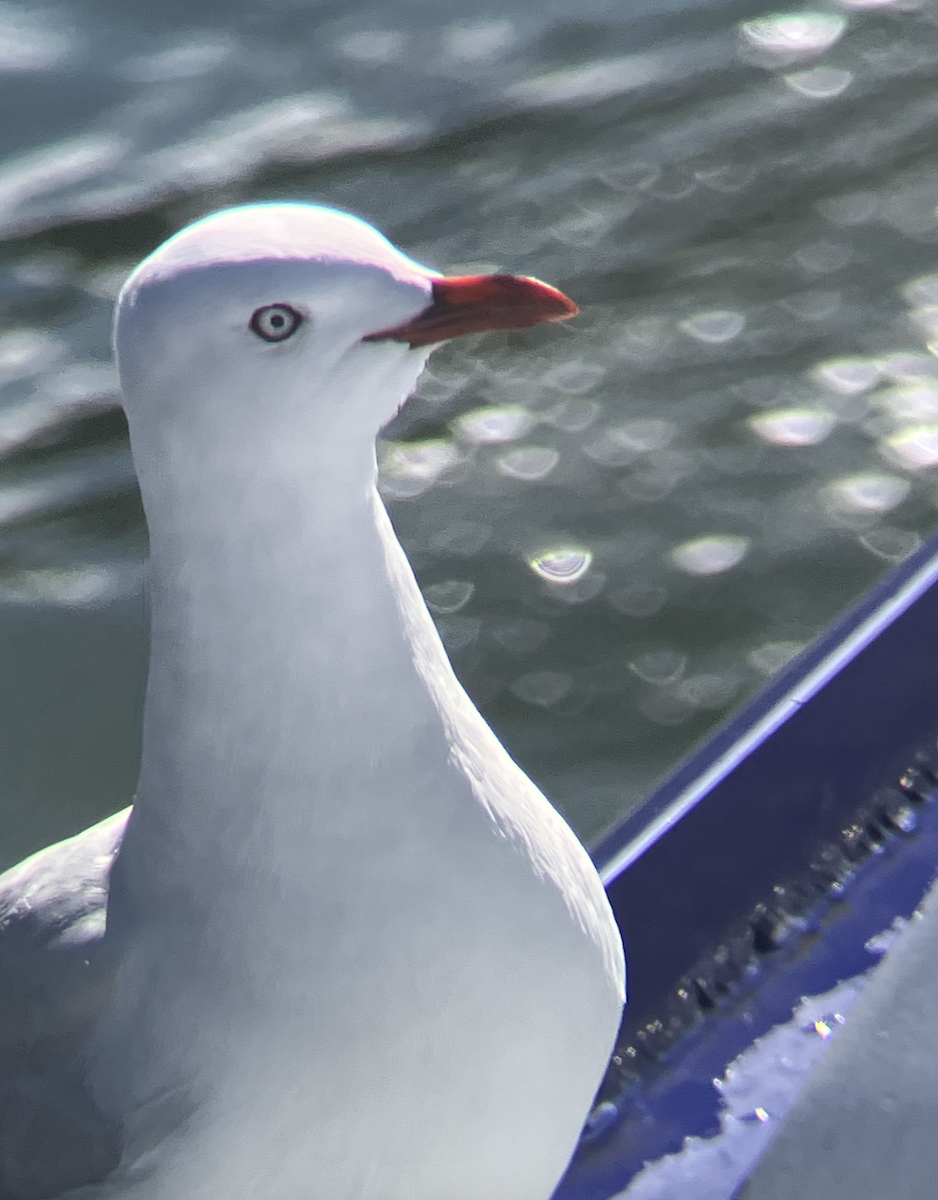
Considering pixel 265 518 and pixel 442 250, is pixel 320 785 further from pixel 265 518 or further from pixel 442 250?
pixel 442 250

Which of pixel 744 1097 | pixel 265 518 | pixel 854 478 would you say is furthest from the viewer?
pixel 854 478

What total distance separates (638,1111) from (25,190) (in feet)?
7.10

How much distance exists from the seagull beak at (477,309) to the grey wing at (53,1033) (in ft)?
1.25

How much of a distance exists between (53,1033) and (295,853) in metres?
0.19

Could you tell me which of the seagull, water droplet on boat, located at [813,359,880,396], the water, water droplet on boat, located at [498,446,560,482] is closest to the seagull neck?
the seagull

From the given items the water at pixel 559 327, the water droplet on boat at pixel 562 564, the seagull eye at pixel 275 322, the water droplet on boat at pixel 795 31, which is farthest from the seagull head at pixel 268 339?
the water droplet on boat at pixel 795 31

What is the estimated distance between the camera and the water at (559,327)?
2.54 m

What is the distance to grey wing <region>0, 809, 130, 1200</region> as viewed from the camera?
105 centimetres

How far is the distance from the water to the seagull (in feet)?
4.26

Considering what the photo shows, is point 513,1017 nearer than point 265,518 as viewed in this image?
No

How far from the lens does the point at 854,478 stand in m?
2.72

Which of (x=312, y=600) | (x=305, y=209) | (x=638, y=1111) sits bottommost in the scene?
(x=638, y=1111)

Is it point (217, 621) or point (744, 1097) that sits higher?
point (217, 621)

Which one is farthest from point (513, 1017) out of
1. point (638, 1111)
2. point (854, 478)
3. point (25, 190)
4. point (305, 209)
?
point (25, 190)
